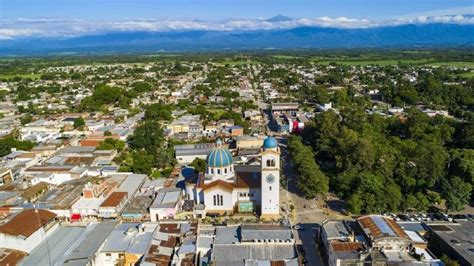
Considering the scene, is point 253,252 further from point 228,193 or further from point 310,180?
point 310,180

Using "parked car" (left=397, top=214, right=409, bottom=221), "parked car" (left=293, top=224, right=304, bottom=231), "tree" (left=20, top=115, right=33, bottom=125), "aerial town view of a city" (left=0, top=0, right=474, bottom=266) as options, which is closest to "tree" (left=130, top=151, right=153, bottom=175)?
"aerial town view of a city" (left=0, top=0, right=474, bottom=266)

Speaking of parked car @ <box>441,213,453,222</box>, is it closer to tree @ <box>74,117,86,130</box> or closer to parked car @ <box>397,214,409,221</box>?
parked car @ <box>397,214,409,221</box>

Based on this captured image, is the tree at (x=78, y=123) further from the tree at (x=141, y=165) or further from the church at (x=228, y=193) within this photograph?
the church at (x=228, y=193)

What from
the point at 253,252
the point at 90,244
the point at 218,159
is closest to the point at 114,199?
the point at 90,244

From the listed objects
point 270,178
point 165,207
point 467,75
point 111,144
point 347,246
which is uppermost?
point 467,75

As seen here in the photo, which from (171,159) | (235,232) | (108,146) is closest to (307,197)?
(235,232)

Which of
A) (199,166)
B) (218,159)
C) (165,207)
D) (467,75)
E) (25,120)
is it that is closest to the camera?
(165,207)
